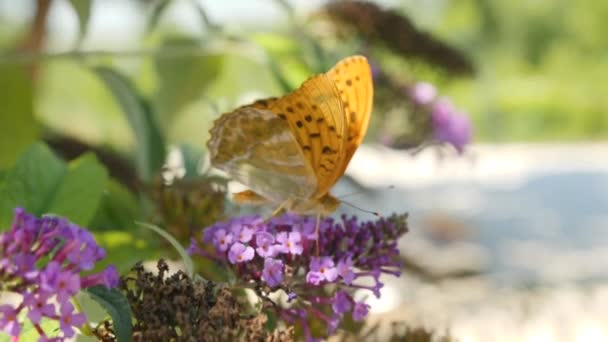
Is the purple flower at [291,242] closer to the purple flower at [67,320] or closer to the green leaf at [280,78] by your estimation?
the purple flower at [67,320]

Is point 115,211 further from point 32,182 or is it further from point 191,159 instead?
point 32,182

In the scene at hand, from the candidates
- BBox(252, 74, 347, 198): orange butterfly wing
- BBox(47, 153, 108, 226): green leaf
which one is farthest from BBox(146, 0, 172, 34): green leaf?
BBox(252, 74, 347, 198): orange butterfly wing

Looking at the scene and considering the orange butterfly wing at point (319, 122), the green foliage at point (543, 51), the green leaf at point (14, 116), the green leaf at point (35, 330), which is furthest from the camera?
the green foliage at point (543, 51)

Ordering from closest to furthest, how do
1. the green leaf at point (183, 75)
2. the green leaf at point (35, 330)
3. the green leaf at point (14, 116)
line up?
the green leaf at point (35, 330), the green leaf at point (14, 116), the green leaf at point (183, 75)

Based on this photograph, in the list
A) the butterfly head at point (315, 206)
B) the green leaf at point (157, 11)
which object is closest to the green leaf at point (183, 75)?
the green leaf at point (157, 11)

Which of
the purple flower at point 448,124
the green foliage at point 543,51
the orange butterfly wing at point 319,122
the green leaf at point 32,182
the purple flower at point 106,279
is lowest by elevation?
the purple flower at point 106,279

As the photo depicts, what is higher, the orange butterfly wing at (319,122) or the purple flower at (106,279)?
the orange butterfly wing at (319,122)

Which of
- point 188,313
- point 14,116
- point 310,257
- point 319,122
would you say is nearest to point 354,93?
point 319,122

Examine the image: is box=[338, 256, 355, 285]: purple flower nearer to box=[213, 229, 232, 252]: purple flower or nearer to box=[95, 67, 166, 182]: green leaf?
box=[213, 229, 232, 252]: purple flower
